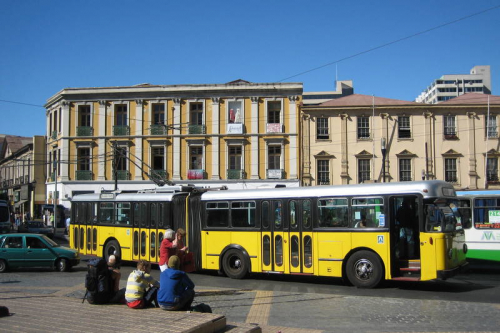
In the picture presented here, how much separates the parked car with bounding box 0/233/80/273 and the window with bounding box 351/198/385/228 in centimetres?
1037

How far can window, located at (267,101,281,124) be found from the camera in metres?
40.0

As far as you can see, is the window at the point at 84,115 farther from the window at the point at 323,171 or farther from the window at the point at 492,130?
the window at the point at 492,130

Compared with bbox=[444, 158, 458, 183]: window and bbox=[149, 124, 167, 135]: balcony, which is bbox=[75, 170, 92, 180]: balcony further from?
bbox=[444, 158, 458, 183]: window

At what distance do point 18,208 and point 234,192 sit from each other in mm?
47878

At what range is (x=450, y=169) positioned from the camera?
37.5m

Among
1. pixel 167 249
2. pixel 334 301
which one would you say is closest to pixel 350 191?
pixel 334 301

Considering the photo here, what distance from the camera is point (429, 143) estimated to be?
37500 mm

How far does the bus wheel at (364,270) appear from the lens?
13.8m

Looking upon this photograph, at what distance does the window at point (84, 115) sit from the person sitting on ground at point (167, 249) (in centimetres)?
3207

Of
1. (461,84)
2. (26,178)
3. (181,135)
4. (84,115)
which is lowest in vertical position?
(26,178)

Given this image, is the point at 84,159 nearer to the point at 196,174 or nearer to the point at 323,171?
the point at 196,174

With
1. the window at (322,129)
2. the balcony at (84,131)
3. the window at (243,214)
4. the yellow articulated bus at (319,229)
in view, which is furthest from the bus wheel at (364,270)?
the balcony at (84,131)

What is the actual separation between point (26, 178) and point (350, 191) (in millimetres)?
48495

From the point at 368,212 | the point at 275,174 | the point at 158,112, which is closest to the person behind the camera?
A: the point at 368,212
